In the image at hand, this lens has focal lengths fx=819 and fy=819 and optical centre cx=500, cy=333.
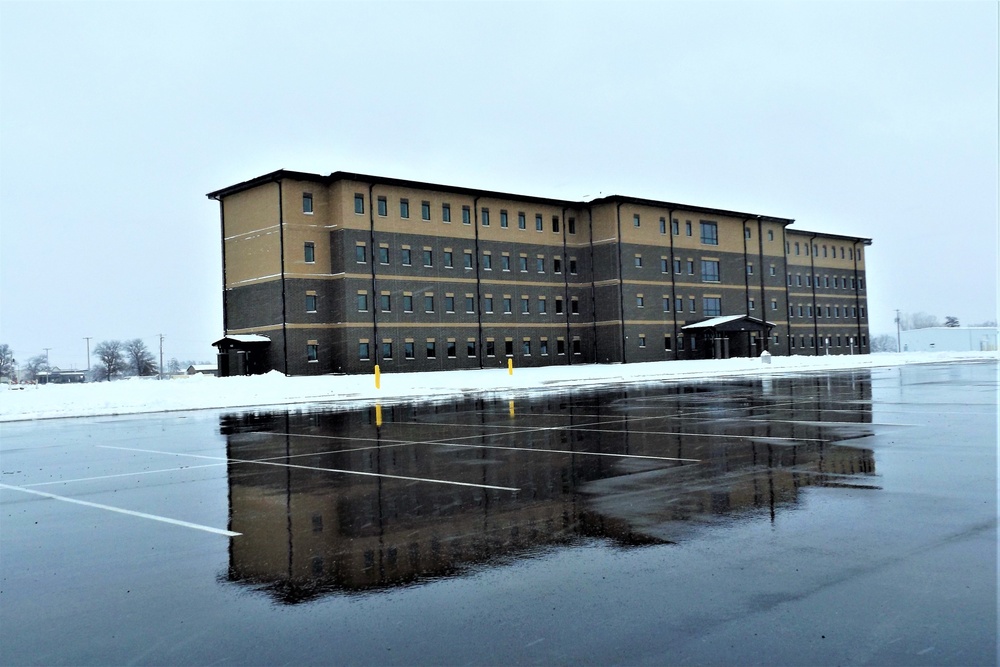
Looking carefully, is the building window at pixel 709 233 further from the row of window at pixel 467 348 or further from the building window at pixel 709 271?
the row of window at pixel 467 348

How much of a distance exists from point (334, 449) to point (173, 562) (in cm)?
776

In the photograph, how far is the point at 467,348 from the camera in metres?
63.6

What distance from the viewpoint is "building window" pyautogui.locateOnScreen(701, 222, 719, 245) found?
75.4 metres

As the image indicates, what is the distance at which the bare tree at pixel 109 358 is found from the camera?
152 m

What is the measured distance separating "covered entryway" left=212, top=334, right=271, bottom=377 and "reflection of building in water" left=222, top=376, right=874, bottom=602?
37.6m

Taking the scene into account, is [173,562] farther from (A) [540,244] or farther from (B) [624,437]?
(A) [540,244]

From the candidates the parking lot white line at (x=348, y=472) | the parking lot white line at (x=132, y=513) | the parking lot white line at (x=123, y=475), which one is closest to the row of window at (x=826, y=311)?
the parking lot white line at (x=348, y=472)

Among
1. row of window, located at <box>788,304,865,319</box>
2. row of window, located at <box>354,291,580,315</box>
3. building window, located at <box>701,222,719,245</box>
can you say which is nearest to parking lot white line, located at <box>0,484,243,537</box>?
row of window, located at <box>354,291,580,315</box>

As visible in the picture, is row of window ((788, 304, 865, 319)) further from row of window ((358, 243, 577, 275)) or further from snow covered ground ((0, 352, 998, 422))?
snow covered ground ((0, 352, 998, 422))

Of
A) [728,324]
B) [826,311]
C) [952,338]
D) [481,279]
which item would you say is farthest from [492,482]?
[952,338]

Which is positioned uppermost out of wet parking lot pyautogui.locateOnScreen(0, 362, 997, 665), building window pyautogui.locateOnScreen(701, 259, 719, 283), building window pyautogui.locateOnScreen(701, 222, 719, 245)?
building window pyautogui.locateOnScreen(701, 222, 719, 245)

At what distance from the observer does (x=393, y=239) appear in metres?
59.6

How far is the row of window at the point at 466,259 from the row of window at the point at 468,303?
226 cm

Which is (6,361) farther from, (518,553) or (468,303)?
(518,553)
